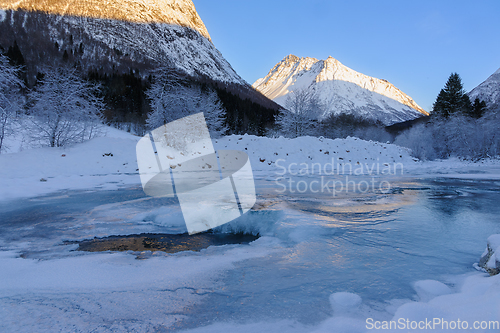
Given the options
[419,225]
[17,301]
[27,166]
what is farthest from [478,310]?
[27,166]

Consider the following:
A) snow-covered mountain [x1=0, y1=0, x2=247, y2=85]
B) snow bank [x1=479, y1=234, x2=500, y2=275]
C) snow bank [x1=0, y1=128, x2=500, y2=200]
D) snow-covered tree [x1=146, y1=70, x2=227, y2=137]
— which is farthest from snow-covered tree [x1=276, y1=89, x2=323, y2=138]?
snow-covered mountain [x1=0, y1=0, x2=247, y2=85]

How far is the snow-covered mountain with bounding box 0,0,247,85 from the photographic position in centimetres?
5156

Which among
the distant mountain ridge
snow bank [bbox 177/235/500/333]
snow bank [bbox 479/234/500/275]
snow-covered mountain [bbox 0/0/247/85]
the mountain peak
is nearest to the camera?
snow bank [bbox 177/235/500/333]

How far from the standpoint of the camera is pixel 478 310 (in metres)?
1.60

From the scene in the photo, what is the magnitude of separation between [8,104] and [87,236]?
46.1 feet

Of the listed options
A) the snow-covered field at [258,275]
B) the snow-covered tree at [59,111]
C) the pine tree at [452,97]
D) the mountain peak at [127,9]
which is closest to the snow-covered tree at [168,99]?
the snow-covered tree at [59,111]

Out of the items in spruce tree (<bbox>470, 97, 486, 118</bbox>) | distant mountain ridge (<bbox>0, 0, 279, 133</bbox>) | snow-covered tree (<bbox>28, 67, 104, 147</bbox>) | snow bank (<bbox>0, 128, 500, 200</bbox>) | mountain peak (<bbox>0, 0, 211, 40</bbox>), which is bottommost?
snow bank (<bbox>0, 128, 500, 200</bbox>)

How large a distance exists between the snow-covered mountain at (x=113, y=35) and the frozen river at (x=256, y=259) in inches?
1870

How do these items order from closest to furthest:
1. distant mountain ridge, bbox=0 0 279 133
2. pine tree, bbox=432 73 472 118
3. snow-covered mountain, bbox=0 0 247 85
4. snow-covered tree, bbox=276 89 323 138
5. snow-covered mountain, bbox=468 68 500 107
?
snow-covered tree, bbox=276 89 323 138 < pine tree, bbox=432 73 472 118 < distant mountain ridge, bbox=0 0 279 133 < snow-covered mountain, bbox=0 0 247 85 < snow-covered mountain, bbox=468 68 500 107

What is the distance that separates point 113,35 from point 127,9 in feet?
91.7

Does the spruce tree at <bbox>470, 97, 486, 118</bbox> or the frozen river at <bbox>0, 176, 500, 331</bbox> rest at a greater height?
the spruce tree at <bbox>470, 97, 486, 118</bbox>

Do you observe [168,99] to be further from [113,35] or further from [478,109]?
[113,35]

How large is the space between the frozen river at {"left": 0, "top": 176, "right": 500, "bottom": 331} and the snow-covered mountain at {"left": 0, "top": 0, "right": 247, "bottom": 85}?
156 ft

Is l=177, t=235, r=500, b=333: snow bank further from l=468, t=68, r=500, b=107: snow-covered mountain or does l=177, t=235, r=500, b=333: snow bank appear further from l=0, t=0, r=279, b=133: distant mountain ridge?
l=468, t=68, r=500, b=107: snow-covered mountain
